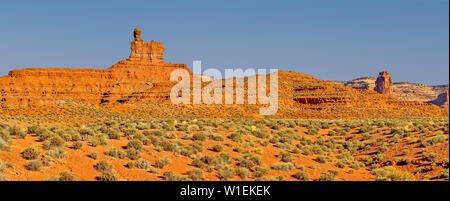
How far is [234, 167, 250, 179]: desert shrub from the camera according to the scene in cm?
1338

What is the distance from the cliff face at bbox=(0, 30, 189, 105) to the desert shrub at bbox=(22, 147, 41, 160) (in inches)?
2352

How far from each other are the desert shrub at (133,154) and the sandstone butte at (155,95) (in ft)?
136

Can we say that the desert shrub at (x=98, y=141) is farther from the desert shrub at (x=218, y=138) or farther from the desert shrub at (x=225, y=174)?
the desert shrub at (x=218, y=138)

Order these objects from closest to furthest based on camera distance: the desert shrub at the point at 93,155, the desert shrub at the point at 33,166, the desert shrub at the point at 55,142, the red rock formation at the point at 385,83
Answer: the desert shrub at the point at 33,166 < the desert shrub at the point at 93,155 < the desert shrub at the point at 55,142 < the red rock formation at the point at 385,83

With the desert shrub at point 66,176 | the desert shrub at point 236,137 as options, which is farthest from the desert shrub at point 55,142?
the desert shrub at point 236,137

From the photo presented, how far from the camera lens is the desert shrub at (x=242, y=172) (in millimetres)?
13383

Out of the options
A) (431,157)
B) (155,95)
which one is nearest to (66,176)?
(431,157)

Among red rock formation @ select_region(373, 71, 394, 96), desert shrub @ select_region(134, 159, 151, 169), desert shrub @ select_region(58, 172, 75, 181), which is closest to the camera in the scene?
desert shrub @ select_region(58, 172, 75, 181)

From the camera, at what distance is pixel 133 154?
13.7 metres

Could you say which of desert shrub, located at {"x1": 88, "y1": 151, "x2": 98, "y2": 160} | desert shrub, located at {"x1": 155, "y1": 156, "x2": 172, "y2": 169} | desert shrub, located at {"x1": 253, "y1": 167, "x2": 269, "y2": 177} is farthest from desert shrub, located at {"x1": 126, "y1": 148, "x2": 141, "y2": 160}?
desert shrub, located at {"x1": 253, "y1": 167, "x2": 269, "y2": 177}

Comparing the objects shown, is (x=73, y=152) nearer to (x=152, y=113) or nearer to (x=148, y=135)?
(x=148, y=135)

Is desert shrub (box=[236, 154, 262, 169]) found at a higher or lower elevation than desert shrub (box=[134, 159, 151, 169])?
lower

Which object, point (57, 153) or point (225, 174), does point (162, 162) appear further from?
point (57, 153)

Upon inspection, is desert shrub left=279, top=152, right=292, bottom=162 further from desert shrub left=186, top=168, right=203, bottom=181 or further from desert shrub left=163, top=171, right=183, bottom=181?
desert shrub left=163, top=171, right=183, bottom=181
